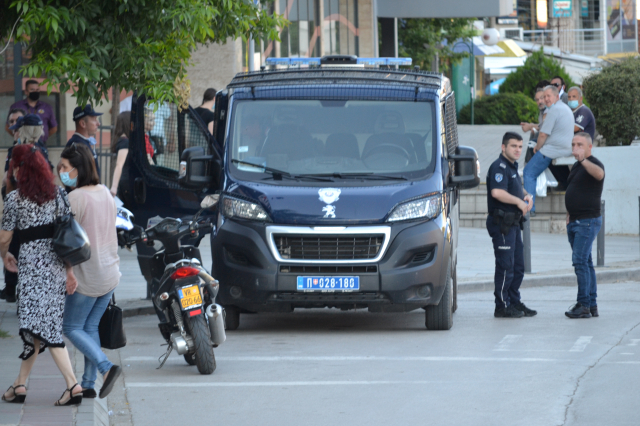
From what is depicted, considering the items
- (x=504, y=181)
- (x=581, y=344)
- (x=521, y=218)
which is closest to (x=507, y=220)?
(x=521, y=218)

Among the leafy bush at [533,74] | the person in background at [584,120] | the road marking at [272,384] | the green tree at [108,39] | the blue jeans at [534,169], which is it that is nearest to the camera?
the road marking at [272,384]

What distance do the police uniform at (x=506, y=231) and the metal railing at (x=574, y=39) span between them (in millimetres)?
71931

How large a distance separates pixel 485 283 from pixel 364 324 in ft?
9.95

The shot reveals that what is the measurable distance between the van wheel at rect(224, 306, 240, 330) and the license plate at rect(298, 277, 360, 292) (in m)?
0.91

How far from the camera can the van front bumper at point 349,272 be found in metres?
8.88

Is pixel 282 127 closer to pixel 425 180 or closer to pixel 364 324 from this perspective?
pixel 425 180

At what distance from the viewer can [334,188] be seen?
900cm

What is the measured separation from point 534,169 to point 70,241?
1165 centimetres

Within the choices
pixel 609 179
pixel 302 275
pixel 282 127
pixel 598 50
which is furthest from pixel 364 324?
pixel 598 50

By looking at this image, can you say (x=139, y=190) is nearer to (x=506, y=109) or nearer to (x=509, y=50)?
(x=506, y=109)

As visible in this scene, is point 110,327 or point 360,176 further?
point 360,176

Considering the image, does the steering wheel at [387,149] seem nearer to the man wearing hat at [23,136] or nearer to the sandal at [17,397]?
the man wearing hat at [23,136]

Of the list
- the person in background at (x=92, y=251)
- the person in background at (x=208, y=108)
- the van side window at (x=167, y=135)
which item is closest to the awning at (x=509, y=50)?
the person in background at (x=208, y=108)

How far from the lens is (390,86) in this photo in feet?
31.7
